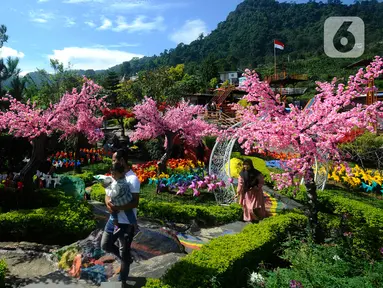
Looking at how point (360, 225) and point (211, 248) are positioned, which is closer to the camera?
point (211, 248)

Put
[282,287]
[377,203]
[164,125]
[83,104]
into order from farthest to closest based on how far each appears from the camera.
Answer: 1. [164,125]
2. [377,203]
3. [83,104]
4. [282,287]

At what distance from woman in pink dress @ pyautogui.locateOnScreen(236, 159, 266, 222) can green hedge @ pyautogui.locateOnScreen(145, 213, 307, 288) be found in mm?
1645

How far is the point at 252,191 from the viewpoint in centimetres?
851

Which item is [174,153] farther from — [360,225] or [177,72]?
[177,72]

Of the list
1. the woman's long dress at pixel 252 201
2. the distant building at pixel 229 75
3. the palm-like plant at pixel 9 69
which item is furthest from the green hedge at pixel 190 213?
the distant building at pixel 229 75

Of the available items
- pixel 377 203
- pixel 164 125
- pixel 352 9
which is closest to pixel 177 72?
pixel 164 125

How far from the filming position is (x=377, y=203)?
10.8m

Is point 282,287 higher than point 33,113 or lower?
lower

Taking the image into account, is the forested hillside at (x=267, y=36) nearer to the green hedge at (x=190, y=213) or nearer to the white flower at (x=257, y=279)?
the green hedge at (x=190, y=213)

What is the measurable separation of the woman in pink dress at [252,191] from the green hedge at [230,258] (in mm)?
1645

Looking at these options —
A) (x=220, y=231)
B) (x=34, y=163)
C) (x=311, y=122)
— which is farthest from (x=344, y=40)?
(x=34, y=163)

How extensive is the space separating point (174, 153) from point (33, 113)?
1068 cm

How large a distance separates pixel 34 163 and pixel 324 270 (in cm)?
771

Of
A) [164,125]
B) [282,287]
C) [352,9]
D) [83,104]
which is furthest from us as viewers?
[352,9]
